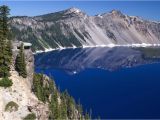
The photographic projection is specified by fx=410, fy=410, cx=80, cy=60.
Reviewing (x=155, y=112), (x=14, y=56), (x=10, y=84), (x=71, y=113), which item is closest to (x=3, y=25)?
(x=14, y=56)

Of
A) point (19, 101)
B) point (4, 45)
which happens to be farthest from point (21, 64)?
point (19, 101)

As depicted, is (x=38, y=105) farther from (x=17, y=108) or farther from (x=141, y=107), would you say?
(x=141, y=107)

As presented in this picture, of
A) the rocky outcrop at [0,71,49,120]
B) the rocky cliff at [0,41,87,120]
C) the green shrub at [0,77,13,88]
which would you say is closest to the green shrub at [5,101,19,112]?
the rocky cliff at [0,41,87,120]

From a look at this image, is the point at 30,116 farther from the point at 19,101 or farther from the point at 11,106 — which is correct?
the point at 19,101

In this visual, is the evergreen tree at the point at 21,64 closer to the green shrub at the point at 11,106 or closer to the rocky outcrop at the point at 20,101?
the rocky outcrop at the point at 20,101

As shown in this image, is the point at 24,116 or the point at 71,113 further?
the point at 71,113

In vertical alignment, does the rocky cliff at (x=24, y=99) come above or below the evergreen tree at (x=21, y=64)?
below

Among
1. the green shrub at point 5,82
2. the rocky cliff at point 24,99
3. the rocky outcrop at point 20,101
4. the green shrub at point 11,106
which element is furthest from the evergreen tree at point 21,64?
the green shrub at point 11,106

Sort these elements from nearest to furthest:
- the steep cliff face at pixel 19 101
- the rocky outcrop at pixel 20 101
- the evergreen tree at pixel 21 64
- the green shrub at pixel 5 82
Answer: the rocky outcrop at pixel 20 101 < the steep cliff face at pixel 19 101 < the green shrub at pixel 5 82 < the evergreen tree at pixel 21 64
